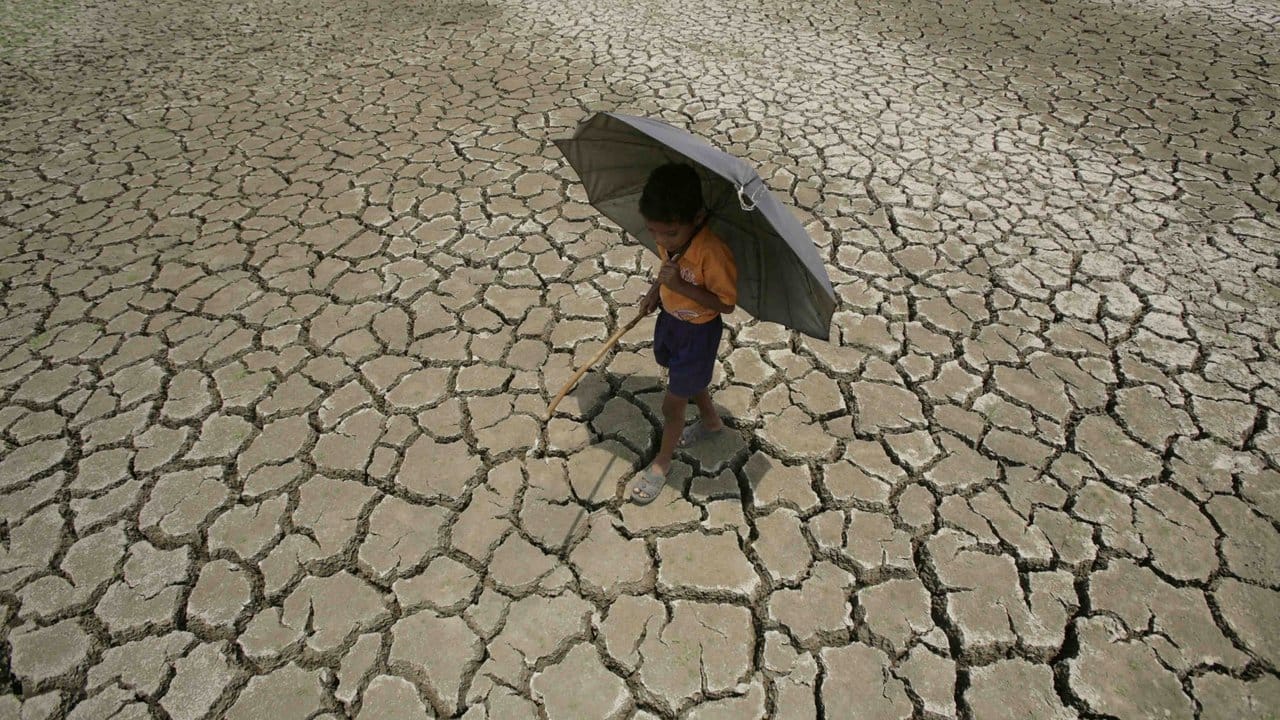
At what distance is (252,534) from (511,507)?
0.98 m

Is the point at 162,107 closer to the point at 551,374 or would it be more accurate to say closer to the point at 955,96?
the point at 551,374

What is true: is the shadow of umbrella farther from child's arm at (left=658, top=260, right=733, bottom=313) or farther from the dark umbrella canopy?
child's arm at (left=658, top=260, right=733, bottom=313)

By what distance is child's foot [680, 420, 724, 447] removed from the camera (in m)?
2.79

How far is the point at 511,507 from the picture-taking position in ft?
8.39

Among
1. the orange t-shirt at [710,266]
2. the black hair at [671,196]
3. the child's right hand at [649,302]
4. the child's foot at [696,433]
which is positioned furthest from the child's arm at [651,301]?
the child's foot at [696,433]

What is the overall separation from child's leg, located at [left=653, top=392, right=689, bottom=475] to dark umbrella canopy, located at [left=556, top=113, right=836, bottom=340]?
459mm

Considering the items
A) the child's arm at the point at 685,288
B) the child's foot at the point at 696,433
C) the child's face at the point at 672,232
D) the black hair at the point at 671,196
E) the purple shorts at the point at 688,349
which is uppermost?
the black hair at the point at 671,196

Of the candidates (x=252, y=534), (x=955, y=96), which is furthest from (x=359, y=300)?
(x=955, y=96)

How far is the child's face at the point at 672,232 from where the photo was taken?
1932 mm

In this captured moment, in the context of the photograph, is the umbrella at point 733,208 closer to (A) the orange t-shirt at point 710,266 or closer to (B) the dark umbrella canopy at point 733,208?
(B) the dark umbrella canopy at point 733,208

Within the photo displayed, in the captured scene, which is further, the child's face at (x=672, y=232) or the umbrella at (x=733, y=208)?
the child's face at (x=672, y=232)

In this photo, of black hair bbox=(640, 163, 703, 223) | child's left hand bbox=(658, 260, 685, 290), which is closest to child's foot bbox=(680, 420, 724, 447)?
child's left hand bbox=(658, 260, 685, 290)

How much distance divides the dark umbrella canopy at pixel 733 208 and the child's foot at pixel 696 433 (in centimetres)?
74

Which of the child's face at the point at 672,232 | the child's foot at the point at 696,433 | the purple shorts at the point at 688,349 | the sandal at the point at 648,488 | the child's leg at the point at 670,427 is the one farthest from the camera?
the child's foot at the point at 696,433
